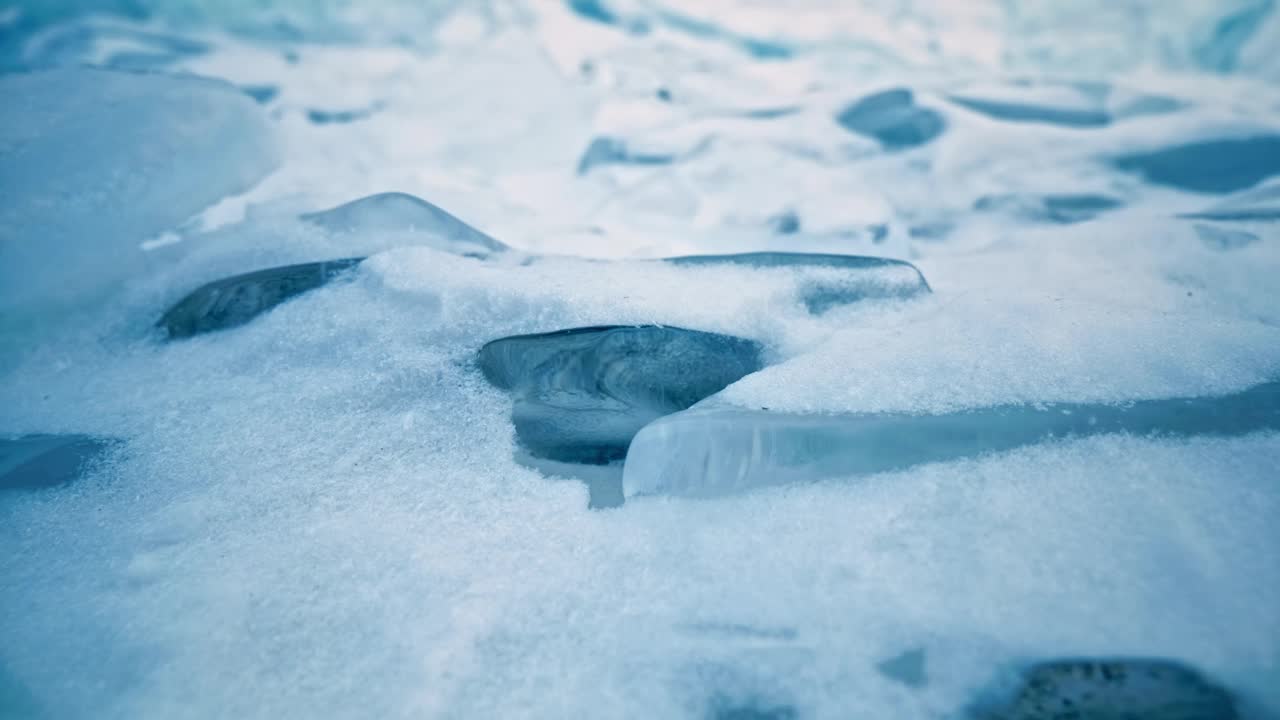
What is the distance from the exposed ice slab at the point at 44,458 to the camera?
3.56 feet

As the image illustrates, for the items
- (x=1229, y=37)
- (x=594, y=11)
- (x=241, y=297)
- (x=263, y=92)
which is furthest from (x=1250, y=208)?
(x=263, y=92)

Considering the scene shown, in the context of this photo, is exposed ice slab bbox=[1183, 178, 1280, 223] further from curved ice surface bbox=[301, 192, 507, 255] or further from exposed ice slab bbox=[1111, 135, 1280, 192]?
curved ice surface bbox=[301, 192, 507, 255]

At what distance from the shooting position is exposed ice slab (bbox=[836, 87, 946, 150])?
3123mm

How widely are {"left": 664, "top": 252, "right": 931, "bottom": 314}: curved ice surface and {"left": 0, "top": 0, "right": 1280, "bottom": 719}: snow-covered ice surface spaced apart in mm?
31

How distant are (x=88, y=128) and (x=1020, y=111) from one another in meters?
3.85

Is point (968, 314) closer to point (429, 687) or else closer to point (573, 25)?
point (429, 687)

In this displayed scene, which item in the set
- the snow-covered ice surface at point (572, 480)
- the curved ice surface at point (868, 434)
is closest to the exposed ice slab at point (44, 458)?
the snow-covered ice surface at point (572, 480)

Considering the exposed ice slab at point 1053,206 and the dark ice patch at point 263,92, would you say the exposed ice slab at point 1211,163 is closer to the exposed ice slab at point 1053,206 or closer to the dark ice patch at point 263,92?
the exposed ice slab at point 1053,206

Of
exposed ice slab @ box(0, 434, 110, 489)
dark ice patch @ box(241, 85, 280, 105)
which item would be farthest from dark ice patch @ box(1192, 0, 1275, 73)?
exposed ice slab @ box(0, 434, 110, 489)

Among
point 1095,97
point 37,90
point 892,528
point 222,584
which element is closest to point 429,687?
point 222,584

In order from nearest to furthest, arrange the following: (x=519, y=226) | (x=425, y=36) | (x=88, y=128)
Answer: (x=88, y=128) < (x=519, y=226) < (x=425, y=36)

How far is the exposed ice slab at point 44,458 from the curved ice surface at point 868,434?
37.9 inches

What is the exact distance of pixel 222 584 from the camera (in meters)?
0.86

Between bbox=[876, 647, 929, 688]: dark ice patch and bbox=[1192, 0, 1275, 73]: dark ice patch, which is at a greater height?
bbox=[1192, 0, 1275, 73]: dark ice patch
